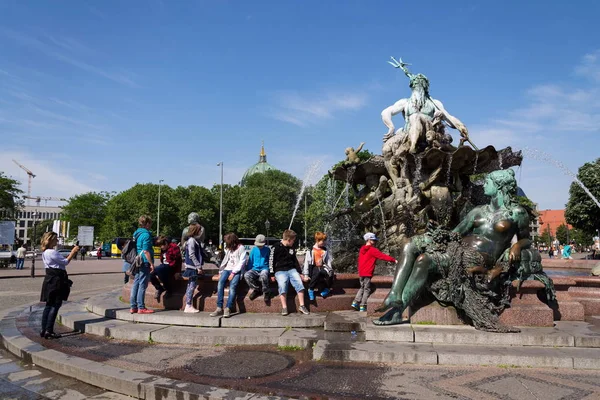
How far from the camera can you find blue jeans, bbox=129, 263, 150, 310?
7.79 meters

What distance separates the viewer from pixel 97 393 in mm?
4832

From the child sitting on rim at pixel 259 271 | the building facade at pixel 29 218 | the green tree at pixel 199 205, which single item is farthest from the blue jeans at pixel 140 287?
the building facade at pixel 29 218

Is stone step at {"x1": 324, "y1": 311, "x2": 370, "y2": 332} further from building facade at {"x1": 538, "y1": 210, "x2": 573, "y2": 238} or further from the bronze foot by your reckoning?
building facade at {"x1": 538, "y1": 210, "x2": 573, "y2": 238}

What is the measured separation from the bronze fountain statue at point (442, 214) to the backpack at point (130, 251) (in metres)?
4.34

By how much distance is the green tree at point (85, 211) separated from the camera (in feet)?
253

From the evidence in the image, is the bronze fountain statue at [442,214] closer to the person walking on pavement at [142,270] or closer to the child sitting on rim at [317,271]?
the child sitting on rim at [317,271]

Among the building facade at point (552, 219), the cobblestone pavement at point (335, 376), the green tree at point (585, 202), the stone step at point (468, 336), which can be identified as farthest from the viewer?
the building facade at point (552, 219)

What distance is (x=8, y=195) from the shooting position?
4416 centimetres

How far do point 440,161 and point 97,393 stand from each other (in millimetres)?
10901

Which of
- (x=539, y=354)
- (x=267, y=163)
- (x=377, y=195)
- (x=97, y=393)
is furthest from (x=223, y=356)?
→ (x=267, y=163)

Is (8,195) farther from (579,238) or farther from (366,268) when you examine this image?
(579,238)

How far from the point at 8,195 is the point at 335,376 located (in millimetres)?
48506


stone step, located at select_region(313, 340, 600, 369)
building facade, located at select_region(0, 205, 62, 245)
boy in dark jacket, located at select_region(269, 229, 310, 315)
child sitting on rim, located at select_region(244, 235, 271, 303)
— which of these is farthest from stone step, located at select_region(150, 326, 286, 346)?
building facade, located at select_region(0, 205, 62, 245)

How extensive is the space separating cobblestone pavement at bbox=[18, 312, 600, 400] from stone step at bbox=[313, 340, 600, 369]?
10 cm
